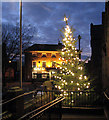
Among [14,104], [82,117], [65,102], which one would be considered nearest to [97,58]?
[65,102]

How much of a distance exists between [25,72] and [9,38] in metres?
18.3

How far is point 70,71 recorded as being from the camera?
8.98m

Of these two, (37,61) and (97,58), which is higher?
(37,61)

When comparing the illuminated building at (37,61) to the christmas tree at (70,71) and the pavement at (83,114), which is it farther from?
the pavement at (83,114)

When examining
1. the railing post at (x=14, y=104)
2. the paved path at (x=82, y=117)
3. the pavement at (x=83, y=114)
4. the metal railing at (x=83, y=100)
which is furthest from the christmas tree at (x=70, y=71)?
the railing post at (x=14, y=104)

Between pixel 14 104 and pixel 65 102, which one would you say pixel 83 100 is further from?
pixel 14 104

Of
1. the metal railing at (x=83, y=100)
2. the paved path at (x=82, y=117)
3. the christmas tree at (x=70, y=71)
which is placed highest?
the christmas tree at (x=70, y=71)

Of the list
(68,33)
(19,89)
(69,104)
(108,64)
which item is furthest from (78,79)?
(19,89)

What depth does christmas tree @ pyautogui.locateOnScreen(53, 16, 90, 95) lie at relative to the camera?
353 inches

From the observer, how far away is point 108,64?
902 cm

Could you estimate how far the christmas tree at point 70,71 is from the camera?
353 inches

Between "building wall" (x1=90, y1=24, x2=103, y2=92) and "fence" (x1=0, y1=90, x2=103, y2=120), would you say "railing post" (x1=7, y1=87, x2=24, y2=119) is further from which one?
"building wall" (x1=90, y1=24, x2=103, y2=92)

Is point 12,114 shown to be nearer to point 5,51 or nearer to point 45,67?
point 5,51

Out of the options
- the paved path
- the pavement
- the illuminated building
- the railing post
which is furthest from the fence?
the illuminated building
